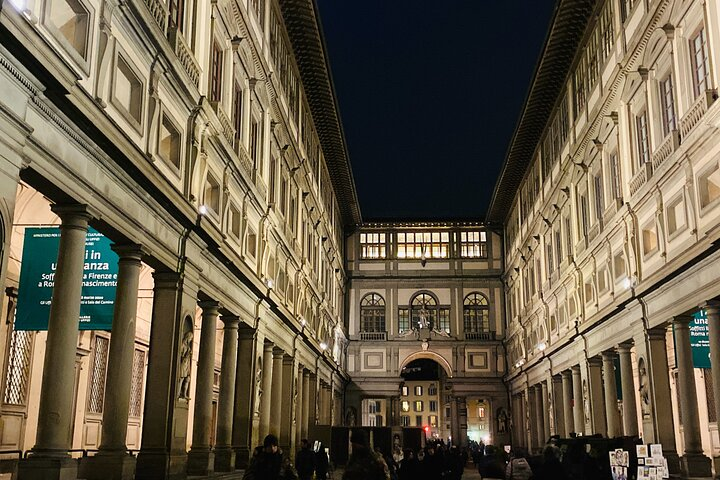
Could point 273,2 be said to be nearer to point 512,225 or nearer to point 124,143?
point 124,143

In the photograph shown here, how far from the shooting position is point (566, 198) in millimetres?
41594

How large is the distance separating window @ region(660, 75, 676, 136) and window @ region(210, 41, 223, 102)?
1441 centimetres

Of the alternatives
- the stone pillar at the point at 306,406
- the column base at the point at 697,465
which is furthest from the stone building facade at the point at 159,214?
the column base at the point at 697,465

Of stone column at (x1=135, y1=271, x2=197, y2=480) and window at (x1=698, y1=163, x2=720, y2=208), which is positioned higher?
window at (x1=698, y1=163, x2=720, y2=208)

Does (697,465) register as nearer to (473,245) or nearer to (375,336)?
(375,336)

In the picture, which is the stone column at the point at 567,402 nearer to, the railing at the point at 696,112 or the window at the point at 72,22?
the railing at the point at 696,112

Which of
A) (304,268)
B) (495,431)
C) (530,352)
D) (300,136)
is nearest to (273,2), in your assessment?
(300,136)

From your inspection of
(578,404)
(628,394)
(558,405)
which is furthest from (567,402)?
(628,394)

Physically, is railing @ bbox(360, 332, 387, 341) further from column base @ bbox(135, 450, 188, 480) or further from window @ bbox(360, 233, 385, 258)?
column base @ bbox(135, 450, 188, 480)

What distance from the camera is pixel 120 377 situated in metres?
17.2

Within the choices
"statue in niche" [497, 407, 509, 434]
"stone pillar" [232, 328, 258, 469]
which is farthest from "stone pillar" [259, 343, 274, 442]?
"statue in niche" [497, 407, 509, 434]

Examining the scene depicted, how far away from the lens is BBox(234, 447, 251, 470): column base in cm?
2858

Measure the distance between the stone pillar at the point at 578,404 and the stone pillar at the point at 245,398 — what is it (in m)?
18.2

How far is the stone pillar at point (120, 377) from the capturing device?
16.5m
